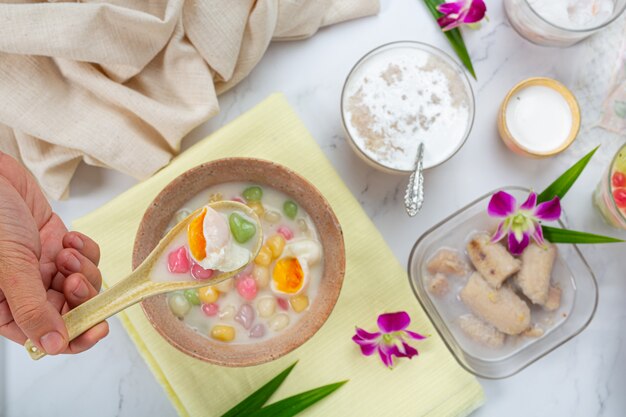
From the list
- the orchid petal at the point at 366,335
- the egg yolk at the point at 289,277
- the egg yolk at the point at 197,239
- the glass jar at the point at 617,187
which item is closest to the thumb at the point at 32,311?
the egg yolk at the point at 197,239

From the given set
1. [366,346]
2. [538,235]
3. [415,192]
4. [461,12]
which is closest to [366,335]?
[366,346]

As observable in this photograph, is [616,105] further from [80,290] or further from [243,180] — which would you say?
[80,290]

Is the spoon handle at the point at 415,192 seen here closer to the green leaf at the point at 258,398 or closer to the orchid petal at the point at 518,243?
the orchid petal at the point at 518,243

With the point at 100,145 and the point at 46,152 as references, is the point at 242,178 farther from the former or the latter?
the point at 46,152

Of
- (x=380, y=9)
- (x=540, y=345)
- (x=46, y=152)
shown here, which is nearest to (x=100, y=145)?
(x=46, y=152)

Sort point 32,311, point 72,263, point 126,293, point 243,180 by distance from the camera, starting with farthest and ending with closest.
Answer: point 243,180 → point 72,263 → point 126,293 → point 32,311
